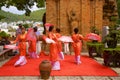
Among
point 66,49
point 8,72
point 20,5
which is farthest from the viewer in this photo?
point 20,5

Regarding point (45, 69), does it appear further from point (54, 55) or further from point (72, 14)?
point (72, 14)

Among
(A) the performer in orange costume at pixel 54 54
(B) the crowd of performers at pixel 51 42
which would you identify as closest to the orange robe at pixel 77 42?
(B) the crowd of performers at pixel 51 42

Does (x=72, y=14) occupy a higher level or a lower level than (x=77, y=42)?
higher

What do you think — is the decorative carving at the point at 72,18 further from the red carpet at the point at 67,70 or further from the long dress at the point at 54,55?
the long dress at the point at 54,55

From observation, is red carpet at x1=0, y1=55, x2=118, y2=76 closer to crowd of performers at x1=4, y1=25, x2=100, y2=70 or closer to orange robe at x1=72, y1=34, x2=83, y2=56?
crowd of performers at x1=4, y1=25, x2=100, y2=70

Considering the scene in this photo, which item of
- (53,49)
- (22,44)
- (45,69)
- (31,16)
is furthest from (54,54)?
(31,16)

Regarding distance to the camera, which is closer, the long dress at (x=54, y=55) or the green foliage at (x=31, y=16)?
the long dress at (x=54, y=55)

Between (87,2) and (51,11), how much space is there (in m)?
2.76

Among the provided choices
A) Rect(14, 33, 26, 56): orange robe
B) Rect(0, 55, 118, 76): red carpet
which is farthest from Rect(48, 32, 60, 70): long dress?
Rect(14, 33, 26, 56): orange robe

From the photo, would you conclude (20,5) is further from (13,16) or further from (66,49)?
(13,16)

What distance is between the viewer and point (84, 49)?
25703 mm

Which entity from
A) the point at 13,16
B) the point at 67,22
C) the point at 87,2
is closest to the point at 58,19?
the point at 67,22

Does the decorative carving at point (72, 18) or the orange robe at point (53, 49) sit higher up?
the decorative carving at point (72, 18)

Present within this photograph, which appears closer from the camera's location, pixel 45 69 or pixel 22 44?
pixel 45 69
